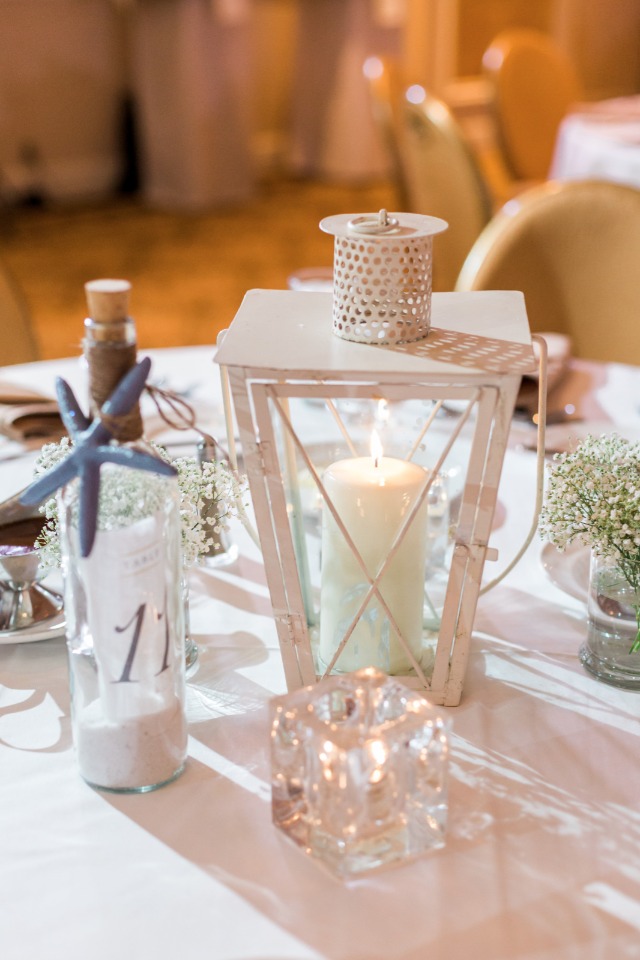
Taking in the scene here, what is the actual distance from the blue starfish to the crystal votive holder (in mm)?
154

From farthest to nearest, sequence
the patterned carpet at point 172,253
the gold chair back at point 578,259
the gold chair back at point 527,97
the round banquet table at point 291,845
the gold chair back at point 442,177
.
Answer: the patterned carpet at point 172,253, the gold chair back at point 527,97, the gold chair back at point 442,177, the gold chair back at point 578,259, the round banquet table at point 291,845

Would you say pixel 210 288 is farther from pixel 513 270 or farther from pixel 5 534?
pixel 5 534

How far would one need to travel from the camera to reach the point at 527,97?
12.0 feet

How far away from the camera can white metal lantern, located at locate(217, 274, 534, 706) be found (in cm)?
70

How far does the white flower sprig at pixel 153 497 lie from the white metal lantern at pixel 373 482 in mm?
56

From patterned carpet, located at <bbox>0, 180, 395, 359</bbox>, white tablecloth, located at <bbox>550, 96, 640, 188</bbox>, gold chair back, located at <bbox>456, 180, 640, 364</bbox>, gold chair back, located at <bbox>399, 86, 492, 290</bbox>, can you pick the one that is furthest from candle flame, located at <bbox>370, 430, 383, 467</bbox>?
patterned carpet, located at <bbox>0, 180, 395, 359</bbox>

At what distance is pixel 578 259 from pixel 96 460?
1302mm

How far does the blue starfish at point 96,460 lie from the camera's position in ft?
2.01

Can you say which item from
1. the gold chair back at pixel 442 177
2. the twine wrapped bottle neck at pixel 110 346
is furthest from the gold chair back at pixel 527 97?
the twine wrapped bottle neck at pixel 110 346

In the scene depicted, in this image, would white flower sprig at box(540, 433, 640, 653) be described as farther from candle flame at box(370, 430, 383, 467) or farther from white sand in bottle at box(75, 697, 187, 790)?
white sand in bottle at box(75, 697, 187, 790)

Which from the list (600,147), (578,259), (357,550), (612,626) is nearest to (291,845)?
(357,550)

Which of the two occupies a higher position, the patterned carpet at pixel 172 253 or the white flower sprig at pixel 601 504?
the white flower sprig at pixel 601 504

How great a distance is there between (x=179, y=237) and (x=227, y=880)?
4.64 metres

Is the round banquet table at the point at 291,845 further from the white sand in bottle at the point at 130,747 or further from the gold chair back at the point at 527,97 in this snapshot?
the gold chair back at the point at 527,97
